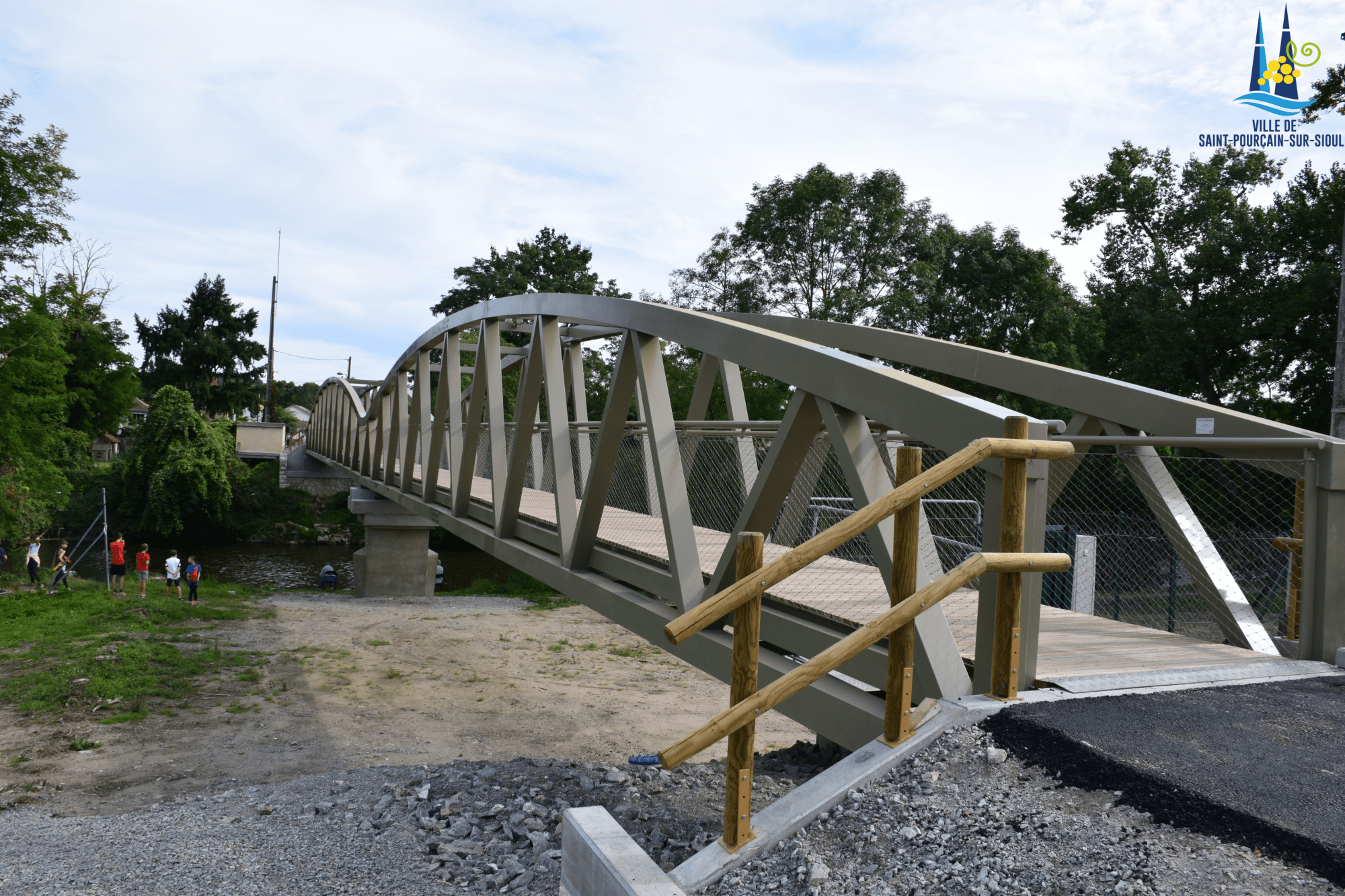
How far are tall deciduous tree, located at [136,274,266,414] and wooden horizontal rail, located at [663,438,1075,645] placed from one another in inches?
2518

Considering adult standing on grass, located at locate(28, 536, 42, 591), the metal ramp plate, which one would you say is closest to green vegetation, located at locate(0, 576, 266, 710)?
adult standing on grass, located at locate(28, 536, 42, 591)

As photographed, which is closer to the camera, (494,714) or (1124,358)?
(494,714)

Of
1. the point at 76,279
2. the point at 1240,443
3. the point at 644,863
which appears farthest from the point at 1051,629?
the point at 76,279

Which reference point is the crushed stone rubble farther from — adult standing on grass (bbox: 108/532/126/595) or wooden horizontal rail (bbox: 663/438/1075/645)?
adult standing on grass (bbox: 108/532/126/595)

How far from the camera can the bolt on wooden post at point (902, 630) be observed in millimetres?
3377

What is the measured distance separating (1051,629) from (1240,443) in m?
1.55

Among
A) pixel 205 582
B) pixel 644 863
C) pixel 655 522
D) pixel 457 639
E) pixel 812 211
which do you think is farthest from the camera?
pixel 812 211

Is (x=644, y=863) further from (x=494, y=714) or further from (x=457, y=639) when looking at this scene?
(x=457, y=639)

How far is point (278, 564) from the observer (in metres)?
39.1

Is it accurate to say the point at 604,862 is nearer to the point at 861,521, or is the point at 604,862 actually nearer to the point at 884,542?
the point at 861,521

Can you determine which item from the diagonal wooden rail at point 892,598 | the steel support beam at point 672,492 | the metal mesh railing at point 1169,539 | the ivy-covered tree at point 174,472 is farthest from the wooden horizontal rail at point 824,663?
the ivy-covered tree at point 174,472

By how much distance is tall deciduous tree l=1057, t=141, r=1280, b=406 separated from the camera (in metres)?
24.2

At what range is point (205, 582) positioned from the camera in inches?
1067

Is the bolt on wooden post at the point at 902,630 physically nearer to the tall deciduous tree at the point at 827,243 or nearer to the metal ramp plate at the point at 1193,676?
the metal ramp plate at the point at 1193,676
